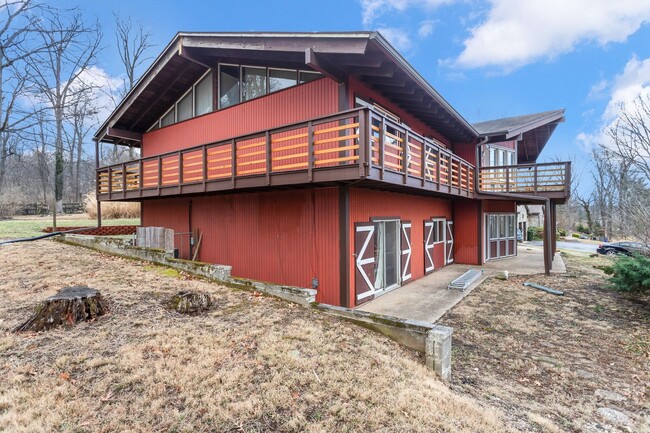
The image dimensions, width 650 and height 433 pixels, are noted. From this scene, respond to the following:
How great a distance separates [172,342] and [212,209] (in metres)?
6.90

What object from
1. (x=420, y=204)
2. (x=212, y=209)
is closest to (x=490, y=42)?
(x=420, y=204)

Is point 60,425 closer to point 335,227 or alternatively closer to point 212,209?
point 335,227

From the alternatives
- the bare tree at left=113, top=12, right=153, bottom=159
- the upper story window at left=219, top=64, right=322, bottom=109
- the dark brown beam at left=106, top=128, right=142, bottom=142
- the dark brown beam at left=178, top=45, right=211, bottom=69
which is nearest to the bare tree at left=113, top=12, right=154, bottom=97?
the bare tree at left=113, top=12, right=153, bottom=159

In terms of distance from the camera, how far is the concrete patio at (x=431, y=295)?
25.0ft

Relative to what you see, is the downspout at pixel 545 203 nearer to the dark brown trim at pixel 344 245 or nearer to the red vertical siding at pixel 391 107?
the red vertical siding at pixel 391 107

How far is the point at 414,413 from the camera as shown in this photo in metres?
3.39

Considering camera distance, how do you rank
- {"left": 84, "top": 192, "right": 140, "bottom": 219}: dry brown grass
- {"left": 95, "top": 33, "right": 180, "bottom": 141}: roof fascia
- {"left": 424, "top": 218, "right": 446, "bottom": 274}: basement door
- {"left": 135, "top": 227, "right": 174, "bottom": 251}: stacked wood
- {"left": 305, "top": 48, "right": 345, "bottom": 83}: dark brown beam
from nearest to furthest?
1. {"left": 305, "top": 48, "right": 345, "bottom": 83}: dark brown beam
2. {"left": 135, "top": 227, "right": 174, "bottom": 251}: stacked wood
3. {"left": 95, "top": 33, "right": 180, "bottom": 141}: roof fascia
4. {"left": 424, "top": 218, "right": 446, "bottom": 274}: basement door
5. {"left": 84, "top": 192, "right": 140, "bottom": 219}: dry brown grass

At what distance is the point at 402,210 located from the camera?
1042 cm

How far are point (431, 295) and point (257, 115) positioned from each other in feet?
23.9

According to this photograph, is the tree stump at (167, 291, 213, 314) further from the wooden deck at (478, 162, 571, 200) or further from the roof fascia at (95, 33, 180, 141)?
the wooden deck at (478, 162, 571, 200)

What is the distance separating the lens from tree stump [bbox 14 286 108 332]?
4.73 m

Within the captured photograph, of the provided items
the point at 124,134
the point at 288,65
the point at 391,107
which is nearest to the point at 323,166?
the point at 288,65

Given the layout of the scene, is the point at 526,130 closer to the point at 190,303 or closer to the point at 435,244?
the point at 435,244

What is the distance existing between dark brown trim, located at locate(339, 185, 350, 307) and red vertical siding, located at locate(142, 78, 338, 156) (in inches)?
85.5
